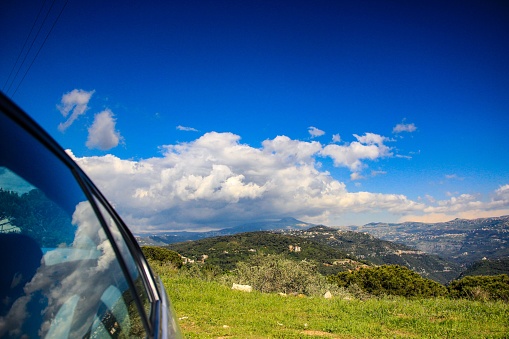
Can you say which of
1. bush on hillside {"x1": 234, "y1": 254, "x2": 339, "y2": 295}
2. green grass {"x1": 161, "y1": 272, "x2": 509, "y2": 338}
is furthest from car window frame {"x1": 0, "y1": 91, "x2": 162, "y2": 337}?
bush on hillside {"x1": 234, "y1": 254, "x2": 339, "y2": 295}

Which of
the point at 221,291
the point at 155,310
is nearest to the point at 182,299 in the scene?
the point at 221,291

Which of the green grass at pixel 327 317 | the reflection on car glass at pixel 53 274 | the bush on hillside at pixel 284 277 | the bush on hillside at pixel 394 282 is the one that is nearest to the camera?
the reflection on car glass at pixel 53 274

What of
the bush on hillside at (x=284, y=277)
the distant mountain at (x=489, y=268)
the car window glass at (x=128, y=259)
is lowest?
the distant mountain at (x=489, y=268)

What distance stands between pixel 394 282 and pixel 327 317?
45.2 meters

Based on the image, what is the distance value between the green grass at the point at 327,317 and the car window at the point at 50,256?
21.6 ft

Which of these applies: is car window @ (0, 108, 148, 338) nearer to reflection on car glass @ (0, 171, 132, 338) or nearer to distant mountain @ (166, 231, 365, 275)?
reflection on car glass @ (0, 171, 132, 338)

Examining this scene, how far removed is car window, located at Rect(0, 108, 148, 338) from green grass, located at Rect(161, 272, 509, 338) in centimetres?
658

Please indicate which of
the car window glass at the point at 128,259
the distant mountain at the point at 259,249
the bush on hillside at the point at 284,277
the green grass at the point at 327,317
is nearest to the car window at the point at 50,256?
the car window glass at the point at 128,259

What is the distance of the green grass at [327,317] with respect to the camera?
24.5ft

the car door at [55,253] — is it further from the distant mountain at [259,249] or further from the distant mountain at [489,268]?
the distant mountain at [489,268]

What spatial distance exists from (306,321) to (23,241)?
8.78 m

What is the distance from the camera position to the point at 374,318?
28.9 feet

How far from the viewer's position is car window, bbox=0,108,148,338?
0.97m

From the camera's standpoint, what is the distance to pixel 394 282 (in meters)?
47.7
